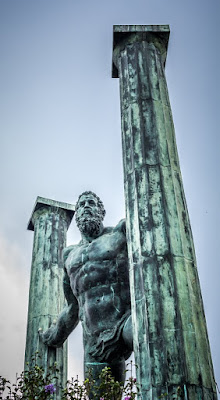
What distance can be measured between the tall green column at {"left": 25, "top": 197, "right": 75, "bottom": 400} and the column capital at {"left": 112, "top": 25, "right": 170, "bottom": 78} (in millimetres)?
4843

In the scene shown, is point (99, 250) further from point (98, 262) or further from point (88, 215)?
point (88, 215)

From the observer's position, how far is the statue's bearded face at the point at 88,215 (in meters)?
8.36

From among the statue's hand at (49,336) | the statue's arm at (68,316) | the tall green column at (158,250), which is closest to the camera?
the tall green column at (158,250)

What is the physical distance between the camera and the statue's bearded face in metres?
8.36

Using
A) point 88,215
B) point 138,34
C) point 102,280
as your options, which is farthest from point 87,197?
point 138,34

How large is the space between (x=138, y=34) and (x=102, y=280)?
4.15m

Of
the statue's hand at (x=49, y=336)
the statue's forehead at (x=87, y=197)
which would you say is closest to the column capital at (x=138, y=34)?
the statue's forehead at (x=87, y=197)

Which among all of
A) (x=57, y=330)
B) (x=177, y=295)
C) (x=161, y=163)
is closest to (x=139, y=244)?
(x=177, y=295)

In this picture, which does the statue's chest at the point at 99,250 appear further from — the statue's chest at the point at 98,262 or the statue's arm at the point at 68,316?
the statue's arm at the point at 68,316

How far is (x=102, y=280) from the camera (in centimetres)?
762

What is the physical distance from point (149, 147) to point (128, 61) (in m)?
1.97

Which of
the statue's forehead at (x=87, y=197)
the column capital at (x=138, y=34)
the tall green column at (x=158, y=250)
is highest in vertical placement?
the column capital at (x=138, y=34)

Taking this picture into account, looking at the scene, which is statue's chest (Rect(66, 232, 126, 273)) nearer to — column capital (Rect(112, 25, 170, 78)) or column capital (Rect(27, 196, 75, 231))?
column capital (Rect(112, 25, 170, 78))

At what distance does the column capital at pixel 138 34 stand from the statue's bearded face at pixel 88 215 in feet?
8.74
